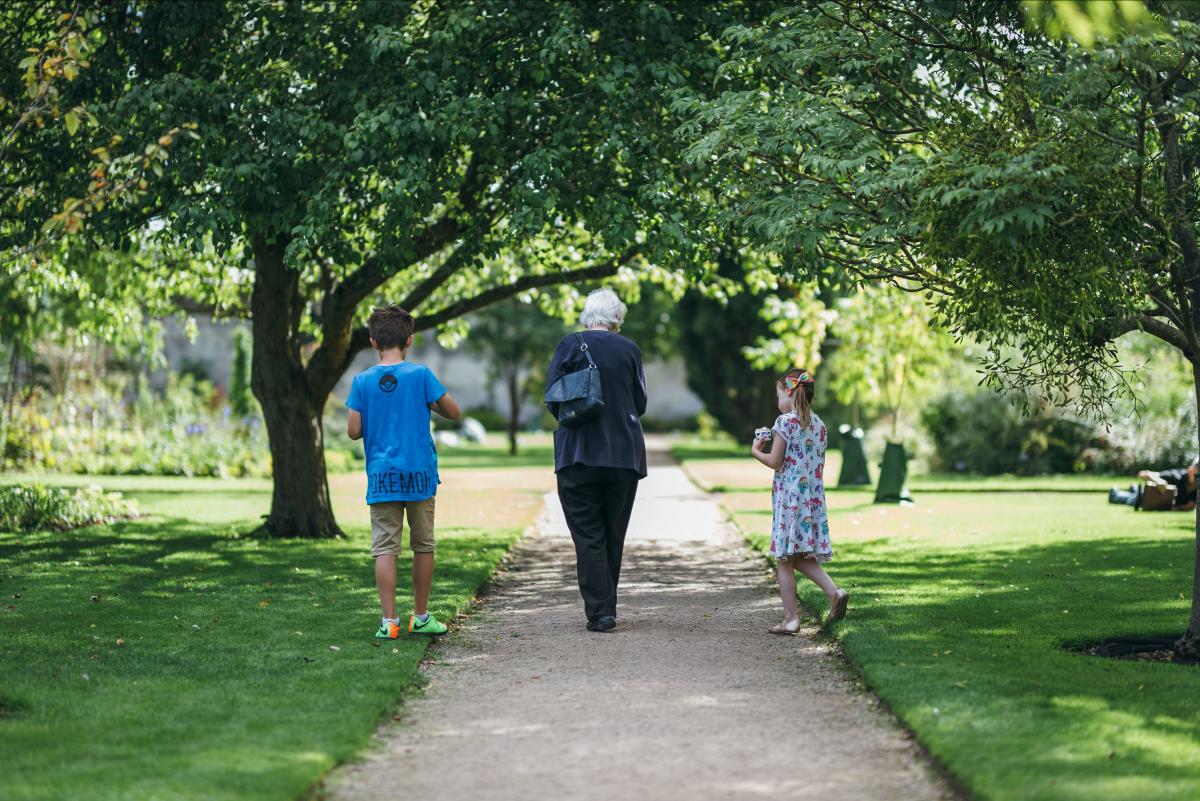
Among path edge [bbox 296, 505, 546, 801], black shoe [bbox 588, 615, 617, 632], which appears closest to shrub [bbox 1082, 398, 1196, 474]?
path edge [bbox 296, 505, 546, 801]

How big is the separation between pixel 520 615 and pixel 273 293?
6.00 metres

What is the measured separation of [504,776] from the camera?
15.9 feet

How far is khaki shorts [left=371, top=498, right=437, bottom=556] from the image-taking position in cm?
759

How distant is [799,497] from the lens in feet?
26.0

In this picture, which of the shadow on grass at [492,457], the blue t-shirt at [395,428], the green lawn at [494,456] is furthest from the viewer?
the green lawn at [494,456]

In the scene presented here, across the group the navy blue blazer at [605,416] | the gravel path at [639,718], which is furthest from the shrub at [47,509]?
the navy blue blazer at [605,416]

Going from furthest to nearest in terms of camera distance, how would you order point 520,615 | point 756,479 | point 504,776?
point 756,479 < point 520,615 < point 504,776

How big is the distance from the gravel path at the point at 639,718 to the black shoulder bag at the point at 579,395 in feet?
4.49

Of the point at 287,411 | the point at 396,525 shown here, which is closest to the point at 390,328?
the point at 396,525

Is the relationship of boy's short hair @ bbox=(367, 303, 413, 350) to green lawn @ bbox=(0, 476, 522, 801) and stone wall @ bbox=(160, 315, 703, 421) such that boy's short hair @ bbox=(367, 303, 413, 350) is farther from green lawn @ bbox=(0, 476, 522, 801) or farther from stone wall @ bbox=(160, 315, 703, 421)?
stone wall @ bbox=(160, 315, 703, 421)

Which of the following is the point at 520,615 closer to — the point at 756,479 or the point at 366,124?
the point at 366,124

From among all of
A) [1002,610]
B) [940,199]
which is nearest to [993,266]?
[940,199]

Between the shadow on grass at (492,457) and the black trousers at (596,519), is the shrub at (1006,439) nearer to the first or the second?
the shadow on grass at (492,457)

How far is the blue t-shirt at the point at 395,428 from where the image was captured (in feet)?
24.7
